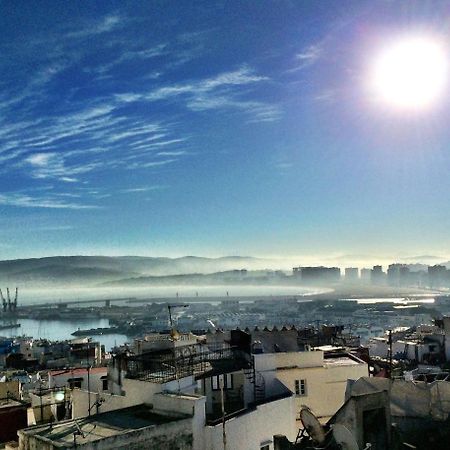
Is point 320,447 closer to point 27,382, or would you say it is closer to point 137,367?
point 137,367

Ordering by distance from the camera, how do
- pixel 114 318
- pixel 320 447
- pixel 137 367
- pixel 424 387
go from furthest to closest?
1. pixel 114 318
2. pixel 137 367
3. pixel 424 387
4. pixel 320 447

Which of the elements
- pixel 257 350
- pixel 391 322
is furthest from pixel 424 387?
pixel 391 322

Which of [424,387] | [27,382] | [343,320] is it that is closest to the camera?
[424,387]

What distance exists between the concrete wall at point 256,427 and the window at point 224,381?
60.9 inches

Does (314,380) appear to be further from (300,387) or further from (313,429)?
(313,429)

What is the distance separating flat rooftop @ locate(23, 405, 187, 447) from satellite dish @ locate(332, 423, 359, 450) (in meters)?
2.99

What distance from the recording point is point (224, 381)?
1465cm

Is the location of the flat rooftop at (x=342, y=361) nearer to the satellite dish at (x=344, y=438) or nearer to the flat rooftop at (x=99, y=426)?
the satellite dish at (x=344, y=438)

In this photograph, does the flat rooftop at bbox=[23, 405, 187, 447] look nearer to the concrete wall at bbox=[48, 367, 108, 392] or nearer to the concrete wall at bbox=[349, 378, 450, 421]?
the concrete wall at bbox=[349, 378, 450, 421]

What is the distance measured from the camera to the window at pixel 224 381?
14309 mm

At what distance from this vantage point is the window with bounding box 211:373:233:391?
46.9ft

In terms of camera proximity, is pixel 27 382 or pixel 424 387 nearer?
pixel 424 387

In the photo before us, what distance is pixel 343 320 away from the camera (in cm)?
14412

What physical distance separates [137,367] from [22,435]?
4.70 metres
